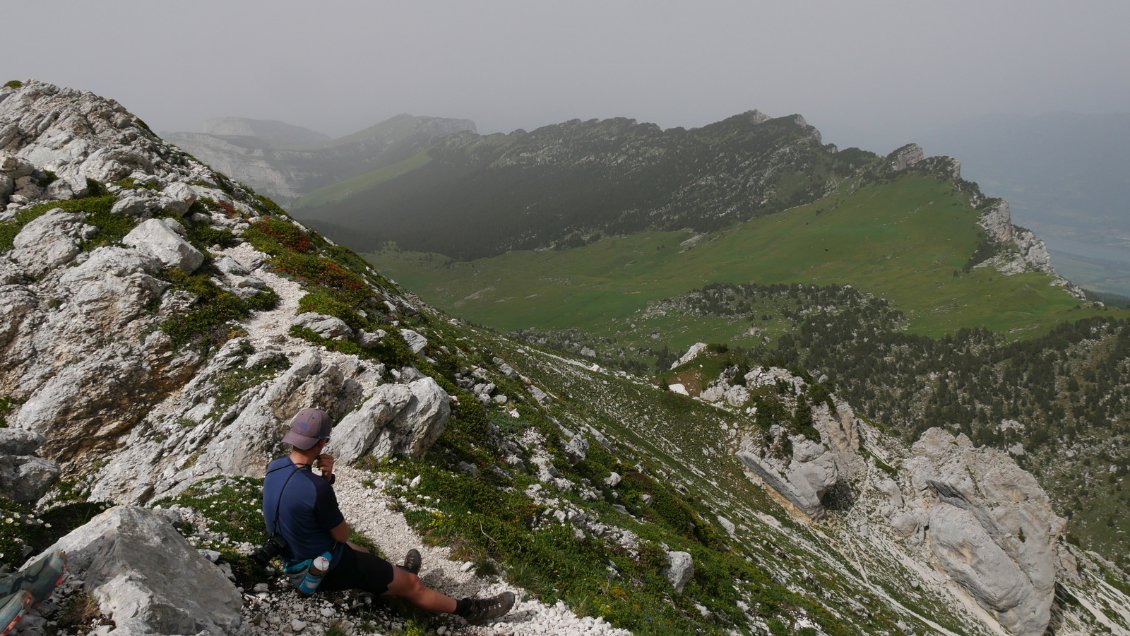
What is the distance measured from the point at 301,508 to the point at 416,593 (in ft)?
9.70

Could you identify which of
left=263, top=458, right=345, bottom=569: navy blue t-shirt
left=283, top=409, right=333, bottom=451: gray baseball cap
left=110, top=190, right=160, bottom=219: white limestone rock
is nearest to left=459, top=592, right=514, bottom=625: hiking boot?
left=263, top=458, right=345, bottom=569: navy blue t-shirt

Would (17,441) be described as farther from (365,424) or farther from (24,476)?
(365,424)

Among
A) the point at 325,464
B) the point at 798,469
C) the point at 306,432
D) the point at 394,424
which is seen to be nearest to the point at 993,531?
the point at 798,469

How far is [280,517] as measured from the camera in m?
9.10

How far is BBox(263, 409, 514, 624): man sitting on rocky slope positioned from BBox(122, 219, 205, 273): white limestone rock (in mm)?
18707

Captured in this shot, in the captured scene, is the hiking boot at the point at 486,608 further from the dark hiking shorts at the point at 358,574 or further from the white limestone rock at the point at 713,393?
the white limestone rock at the point at 713,393

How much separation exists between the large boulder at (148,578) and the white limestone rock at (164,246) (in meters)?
18.3

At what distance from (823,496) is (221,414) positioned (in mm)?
51366

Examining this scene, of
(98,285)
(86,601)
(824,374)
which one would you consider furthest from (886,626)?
(824,374)

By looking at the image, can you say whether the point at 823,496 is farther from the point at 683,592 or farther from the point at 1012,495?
the point at 683,592

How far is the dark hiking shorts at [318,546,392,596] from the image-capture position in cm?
946

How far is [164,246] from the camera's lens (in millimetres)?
23141

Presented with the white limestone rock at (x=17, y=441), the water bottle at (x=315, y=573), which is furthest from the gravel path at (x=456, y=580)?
the white limestone rock at (x=17, y=441)

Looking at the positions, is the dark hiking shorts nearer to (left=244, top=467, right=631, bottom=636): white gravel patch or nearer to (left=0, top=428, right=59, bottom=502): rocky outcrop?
(left=244, top=467, right=631, bottom=636): white gravel patch
